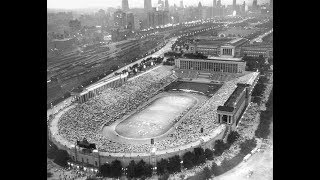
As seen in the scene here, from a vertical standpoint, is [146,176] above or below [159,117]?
below

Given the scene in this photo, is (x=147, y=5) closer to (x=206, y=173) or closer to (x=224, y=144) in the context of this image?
(x=224, y=144)

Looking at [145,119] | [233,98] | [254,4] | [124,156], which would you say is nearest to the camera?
[124,156]

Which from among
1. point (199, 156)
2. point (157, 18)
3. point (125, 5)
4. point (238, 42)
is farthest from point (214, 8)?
point (199, 156)

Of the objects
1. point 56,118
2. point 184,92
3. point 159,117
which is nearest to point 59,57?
point 56,118

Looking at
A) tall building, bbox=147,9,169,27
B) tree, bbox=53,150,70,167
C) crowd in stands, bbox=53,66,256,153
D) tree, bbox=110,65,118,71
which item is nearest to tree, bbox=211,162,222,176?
crowd in stands, bbox=53,66,256,153

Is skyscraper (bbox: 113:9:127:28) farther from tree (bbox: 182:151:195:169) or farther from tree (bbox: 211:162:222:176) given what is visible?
tree (bbox: 211:162:222:176)

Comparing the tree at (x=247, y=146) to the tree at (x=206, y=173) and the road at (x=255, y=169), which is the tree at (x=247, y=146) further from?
Answer: the tree at (x=206, y=173)
